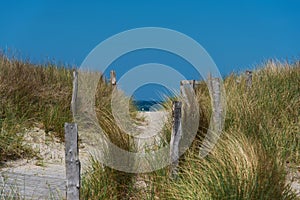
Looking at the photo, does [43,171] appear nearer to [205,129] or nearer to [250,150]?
[205,129]

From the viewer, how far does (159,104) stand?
1287 cm

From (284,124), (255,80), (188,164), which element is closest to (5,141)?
(188,164)

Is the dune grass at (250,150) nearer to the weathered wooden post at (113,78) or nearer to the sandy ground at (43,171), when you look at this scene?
the sandy ground at (43,171)

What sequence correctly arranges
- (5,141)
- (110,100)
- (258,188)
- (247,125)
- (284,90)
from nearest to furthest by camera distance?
1. (258,188)
2. (247,125)
3. (5,141)
4. (284,90)
5. (110,100)

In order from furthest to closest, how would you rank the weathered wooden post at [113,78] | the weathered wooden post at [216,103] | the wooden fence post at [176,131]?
the weathered wooden post at [113,78] → the weathered wooden post at [216,103] → the wooden fence post at [176,131]

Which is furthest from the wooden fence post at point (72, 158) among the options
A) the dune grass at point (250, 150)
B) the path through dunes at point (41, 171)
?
the dune grass at point (250, 150)

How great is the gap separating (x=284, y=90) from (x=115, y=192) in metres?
5.84

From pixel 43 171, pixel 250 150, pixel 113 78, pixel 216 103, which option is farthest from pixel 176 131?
pixel 113 78

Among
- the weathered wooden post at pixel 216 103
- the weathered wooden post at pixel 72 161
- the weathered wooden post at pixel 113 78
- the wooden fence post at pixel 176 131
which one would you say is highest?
the weathered wooden post at pixel 113 78

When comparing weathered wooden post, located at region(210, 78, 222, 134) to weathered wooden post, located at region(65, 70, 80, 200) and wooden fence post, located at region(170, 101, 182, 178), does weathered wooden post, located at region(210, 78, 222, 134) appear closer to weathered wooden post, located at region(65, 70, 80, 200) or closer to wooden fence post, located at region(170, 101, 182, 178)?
wooden fence post, located at region(170, 101, 182, 178)

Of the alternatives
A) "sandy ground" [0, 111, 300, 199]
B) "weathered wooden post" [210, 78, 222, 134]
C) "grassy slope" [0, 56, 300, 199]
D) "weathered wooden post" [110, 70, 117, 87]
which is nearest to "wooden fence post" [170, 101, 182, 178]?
"grassy slope" [0, 56, 300, 199]

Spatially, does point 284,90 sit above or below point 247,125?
above

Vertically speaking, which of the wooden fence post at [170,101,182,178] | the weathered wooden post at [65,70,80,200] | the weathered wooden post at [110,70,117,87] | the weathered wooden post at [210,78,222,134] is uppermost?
the weathered wooden post at [110,70,117,87]

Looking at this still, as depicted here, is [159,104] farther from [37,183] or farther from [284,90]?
[37,183]
